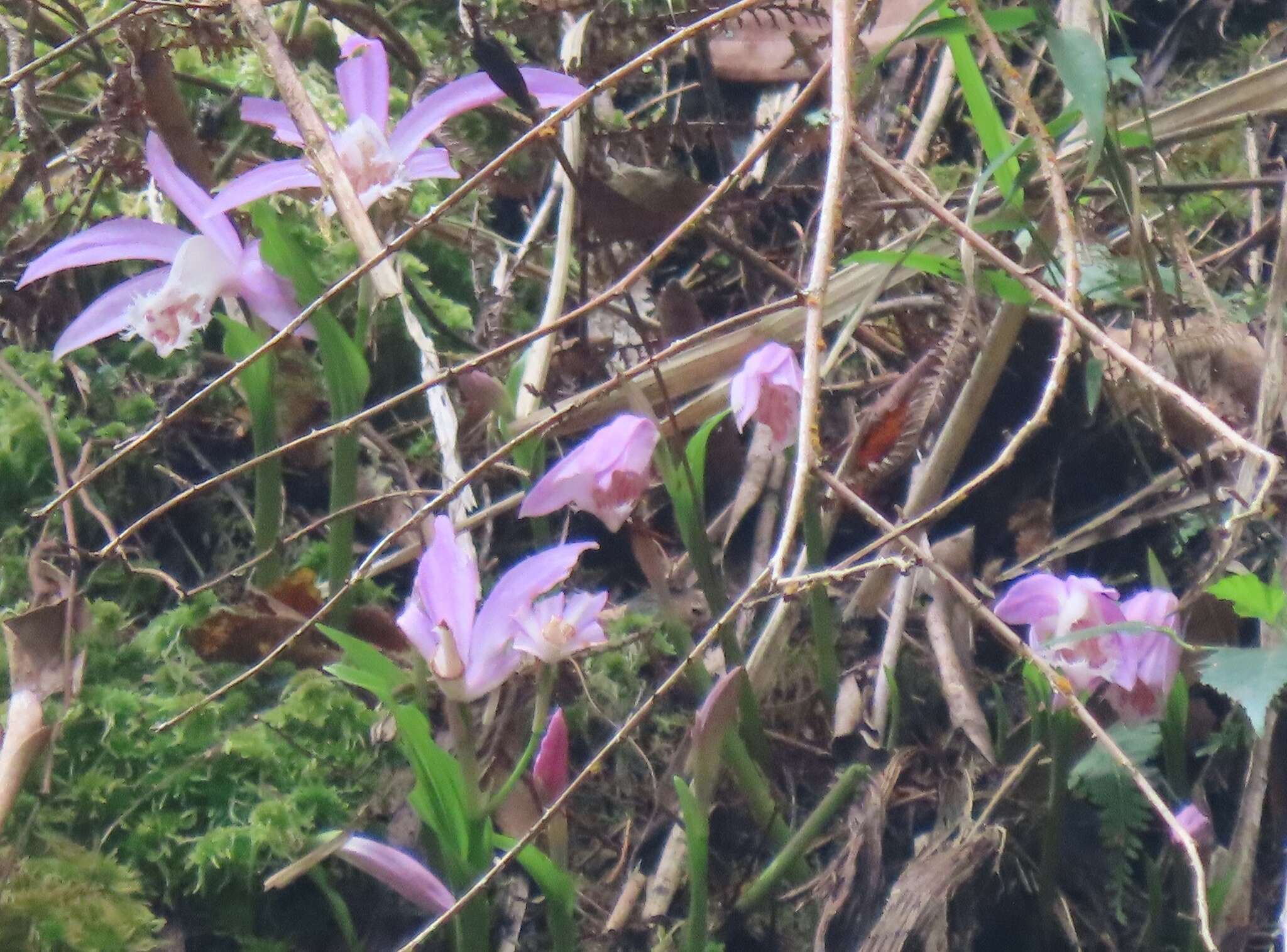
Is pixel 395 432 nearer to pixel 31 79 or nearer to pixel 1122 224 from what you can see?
pixel 31 79

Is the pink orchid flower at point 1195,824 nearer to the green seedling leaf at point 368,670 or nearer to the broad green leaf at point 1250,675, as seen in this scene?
the broad green leaf at point 1250,675

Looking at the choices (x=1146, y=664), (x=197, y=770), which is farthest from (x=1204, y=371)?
(x=197, y=770)

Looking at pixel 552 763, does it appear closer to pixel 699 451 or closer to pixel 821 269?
pixel 699 451

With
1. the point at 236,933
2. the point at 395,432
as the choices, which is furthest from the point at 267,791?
the point at 395,432

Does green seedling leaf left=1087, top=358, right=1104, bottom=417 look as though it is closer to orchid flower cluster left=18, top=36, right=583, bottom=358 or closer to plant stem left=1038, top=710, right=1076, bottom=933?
plant stem left=1038, top=710, right=1076, bottom=933

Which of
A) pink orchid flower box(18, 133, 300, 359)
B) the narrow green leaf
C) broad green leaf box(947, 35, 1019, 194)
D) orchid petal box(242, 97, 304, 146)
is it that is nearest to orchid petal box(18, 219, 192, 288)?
pink orchid flower box(18, 133, 300, 359)

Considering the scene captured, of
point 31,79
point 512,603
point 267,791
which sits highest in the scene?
point 31,79

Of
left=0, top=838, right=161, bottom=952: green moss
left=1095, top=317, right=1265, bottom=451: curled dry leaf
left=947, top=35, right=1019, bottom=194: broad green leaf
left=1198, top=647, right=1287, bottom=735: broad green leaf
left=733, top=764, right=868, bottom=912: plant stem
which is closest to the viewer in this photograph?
left=1198, top=647, right=1287, bottom=735: broad green leaf
